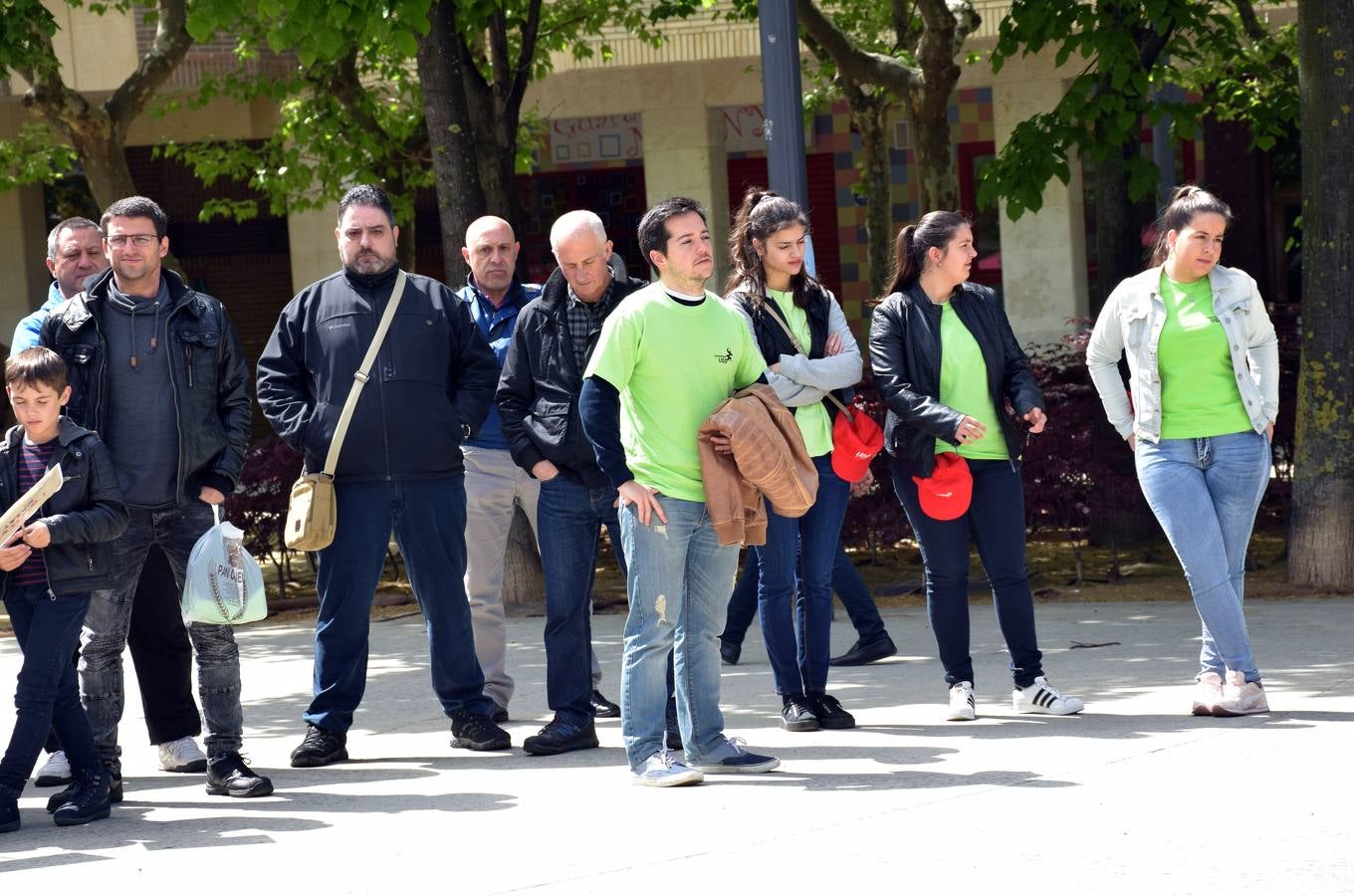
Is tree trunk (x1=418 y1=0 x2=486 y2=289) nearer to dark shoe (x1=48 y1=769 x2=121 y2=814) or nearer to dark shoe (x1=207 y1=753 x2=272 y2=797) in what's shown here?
dark shoe (x1=207 y1=753 x2=272 y2=797)

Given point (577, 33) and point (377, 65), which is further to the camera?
point (577, 33)

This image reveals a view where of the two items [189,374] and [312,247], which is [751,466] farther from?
[312,247]

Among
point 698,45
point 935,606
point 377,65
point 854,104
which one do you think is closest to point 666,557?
point 935,606

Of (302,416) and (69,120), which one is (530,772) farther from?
(69,120)

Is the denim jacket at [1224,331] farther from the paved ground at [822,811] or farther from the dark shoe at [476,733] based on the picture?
the dark shoe at [476,733]

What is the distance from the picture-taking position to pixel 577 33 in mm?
18531

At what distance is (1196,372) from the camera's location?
22.5ft

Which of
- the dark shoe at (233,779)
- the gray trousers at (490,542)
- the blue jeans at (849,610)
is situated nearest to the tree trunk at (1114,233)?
the blue jeans at (849,610)

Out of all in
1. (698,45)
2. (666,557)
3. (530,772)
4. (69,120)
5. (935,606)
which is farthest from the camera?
(698,45)

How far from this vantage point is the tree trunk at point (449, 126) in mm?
10633

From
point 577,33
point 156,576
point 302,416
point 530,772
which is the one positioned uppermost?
point 577,33

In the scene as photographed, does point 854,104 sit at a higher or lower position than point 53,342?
higher

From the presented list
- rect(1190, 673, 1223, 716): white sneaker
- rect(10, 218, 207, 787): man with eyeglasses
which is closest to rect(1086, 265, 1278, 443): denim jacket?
rect(1190, 673, 1223, 716): white sneaker

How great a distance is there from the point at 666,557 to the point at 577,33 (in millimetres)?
13304
